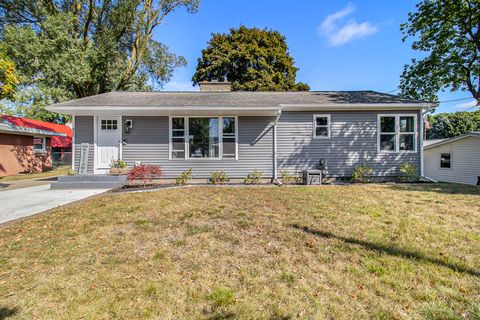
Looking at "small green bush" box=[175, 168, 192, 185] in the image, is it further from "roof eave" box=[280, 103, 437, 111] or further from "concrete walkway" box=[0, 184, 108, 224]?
"roof eave" box=[280, 103, 437, 111]

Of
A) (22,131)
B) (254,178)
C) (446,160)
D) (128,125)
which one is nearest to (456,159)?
(446,160)

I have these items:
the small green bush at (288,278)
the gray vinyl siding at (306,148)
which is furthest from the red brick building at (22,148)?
the small green bush at (288,278)

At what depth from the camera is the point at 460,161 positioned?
51.5ft

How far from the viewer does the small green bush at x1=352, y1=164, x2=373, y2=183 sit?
942 cm

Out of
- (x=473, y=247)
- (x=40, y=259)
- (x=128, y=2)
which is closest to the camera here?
(x=40, y=259)

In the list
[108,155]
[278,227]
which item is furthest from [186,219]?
[108,155]

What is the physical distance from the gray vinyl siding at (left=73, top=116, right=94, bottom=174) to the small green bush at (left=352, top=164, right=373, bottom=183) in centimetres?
1027

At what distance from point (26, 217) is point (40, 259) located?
8.30 feet

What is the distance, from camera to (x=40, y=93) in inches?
532

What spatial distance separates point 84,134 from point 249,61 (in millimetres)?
18296

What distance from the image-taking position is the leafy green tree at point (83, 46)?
1367 cm

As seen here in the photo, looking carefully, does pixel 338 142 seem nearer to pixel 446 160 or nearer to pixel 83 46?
pixel 446 160

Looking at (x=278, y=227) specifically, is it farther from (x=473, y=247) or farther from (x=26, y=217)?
(x=26, y=217)

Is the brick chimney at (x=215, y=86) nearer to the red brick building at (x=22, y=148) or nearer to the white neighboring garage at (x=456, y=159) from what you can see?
the red brick building at (x=22, y=148)
